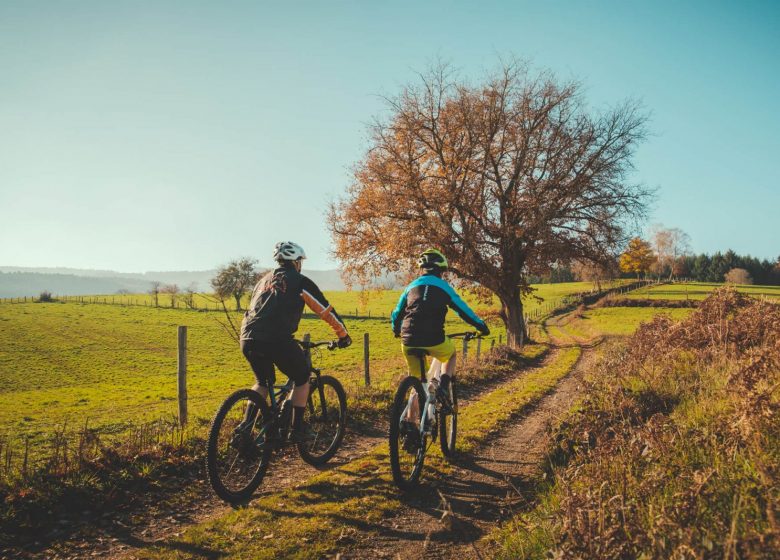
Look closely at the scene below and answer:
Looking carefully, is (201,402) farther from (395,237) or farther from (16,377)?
(16,377)

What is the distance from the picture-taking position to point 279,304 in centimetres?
543

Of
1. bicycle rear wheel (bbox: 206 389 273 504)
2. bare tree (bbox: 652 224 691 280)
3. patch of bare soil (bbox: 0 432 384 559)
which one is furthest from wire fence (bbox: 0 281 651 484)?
bare tree (bbox: 652 224 691 280)

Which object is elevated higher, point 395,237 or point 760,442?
point 395,237

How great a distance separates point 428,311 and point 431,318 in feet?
0.35

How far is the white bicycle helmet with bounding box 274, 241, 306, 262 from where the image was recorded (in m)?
5.78

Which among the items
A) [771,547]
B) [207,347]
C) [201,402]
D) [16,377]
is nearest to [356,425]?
[771,547]

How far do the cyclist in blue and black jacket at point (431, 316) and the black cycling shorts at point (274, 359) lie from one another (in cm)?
142

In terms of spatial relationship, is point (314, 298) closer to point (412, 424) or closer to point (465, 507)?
point (412, 424)

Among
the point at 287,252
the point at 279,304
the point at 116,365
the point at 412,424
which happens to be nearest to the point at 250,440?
the point at 279,304

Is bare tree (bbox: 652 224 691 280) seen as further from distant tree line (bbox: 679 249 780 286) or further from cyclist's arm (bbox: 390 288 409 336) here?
cyclist's arm (bbox: 390 288 409 336)

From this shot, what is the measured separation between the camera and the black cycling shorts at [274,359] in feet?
17.7

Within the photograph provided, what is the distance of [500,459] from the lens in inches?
264

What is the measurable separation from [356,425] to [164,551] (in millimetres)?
4987

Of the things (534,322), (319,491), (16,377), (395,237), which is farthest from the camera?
(534,322)
